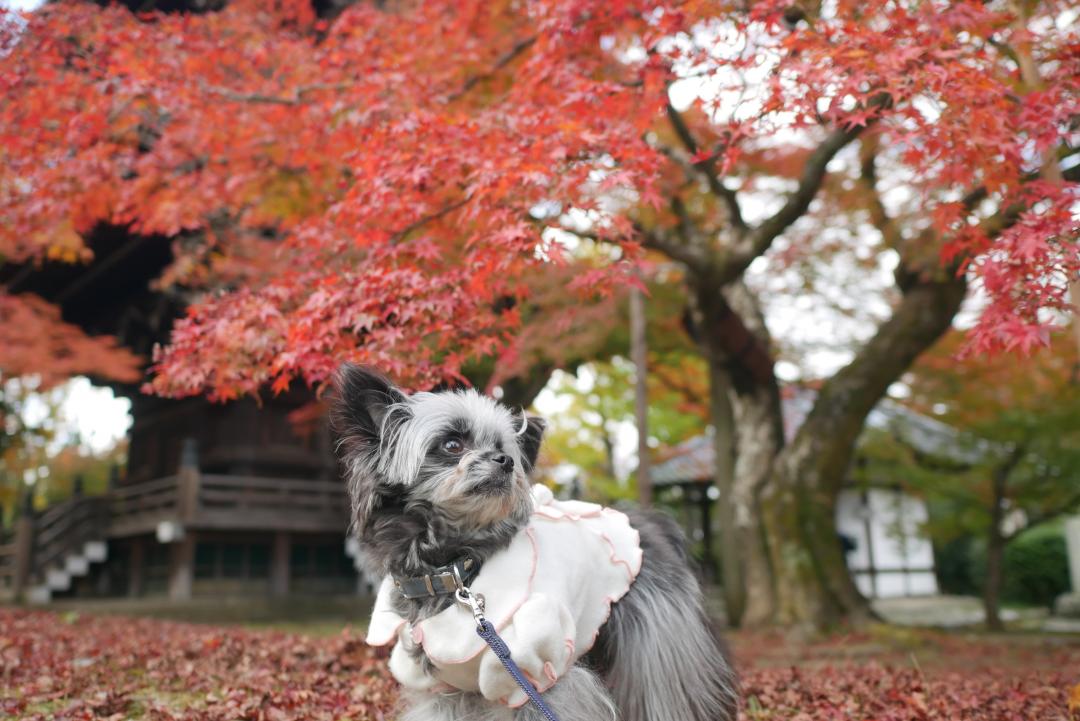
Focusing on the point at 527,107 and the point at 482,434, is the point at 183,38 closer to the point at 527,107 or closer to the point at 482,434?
the point at 527,107

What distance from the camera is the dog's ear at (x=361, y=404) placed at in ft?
11.6

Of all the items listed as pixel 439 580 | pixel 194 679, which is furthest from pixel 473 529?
pixel 194 679

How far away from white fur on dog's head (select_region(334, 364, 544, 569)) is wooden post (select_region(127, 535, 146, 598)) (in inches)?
608

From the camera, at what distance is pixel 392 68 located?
7766 mm

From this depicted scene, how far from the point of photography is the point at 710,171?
892 centimetres

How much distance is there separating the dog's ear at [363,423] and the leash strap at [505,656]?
2.27 ft

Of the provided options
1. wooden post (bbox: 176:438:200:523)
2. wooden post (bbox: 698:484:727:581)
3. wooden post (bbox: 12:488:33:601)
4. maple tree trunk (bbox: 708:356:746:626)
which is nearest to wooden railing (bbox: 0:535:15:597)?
wooden post (bbox: 12:488:33:601)

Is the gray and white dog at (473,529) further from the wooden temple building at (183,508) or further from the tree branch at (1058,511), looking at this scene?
the tree branch at (1058,511)

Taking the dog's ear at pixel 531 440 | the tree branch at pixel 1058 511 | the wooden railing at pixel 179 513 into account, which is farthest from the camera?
the wooden railing at pixel 179 513

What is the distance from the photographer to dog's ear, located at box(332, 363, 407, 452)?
11.6 ft

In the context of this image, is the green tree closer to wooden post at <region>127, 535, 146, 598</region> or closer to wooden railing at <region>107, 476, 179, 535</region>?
wooden railing at <region>107, 476, 179, 535</region>

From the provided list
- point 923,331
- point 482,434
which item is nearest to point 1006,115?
point 482,434

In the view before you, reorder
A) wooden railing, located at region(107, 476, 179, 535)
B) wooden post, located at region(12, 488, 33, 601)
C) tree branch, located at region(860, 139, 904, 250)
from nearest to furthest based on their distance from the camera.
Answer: tree branch, located at region(860, 139, 904, 250) → wooden railing, located at region(107, 476, 179, 535) → wooden post, located at region(12, 488, 33, 601)

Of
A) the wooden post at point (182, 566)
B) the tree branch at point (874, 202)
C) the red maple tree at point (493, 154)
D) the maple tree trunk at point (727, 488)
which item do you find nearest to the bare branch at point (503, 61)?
the red maple tree at point (493, 154)
